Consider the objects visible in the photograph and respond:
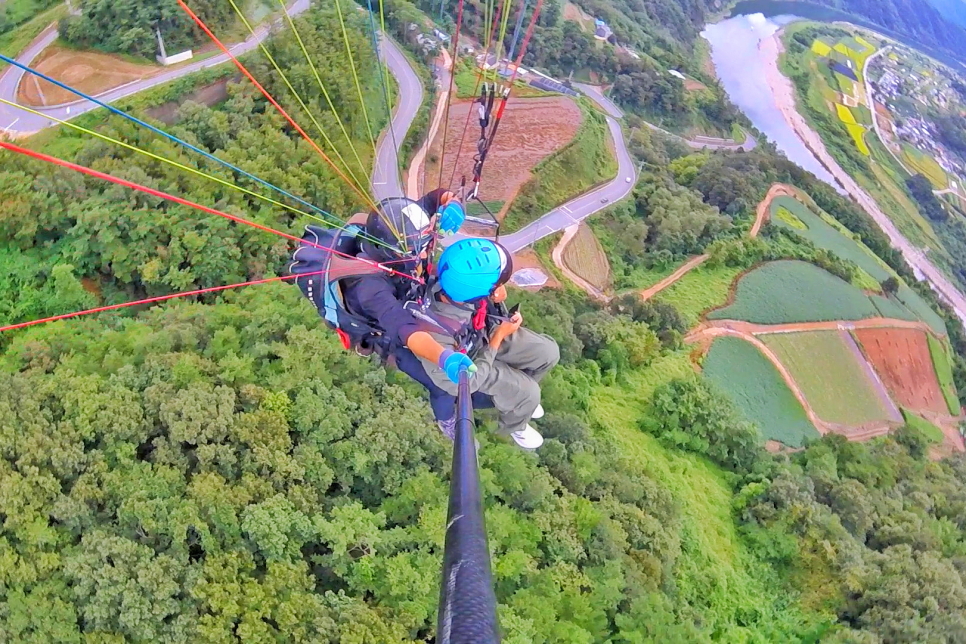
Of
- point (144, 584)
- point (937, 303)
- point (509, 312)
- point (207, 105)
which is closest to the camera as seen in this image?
point (509, 312)

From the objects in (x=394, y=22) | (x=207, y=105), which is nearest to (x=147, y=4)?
(x=207, y=105)

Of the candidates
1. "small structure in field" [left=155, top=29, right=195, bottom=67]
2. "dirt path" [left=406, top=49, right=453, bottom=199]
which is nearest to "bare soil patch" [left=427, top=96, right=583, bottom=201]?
"dirt path" [left=406, top=49, right=453, bottom=199]

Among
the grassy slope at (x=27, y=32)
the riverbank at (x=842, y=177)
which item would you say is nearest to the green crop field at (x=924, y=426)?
the riverbank at (x=842, y=177)

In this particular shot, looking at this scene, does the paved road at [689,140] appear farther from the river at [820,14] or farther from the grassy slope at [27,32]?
the river at [820,14]

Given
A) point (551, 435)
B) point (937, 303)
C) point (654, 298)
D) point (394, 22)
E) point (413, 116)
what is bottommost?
point (937, 303)

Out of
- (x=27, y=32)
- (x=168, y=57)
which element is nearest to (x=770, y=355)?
(x=168, y=57)

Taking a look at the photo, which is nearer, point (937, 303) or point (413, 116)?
point (413, 116)

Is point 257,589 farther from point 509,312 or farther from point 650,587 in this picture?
point 650,587
